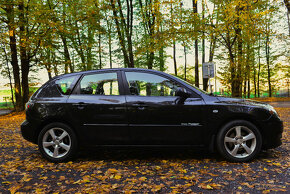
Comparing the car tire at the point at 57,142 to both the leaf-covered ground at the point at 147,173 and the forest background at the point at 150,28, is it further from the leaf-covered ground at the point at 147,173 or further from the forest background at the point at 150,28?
the forest background at the point at 150,28

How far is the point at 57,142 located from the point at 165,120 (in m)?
2.09

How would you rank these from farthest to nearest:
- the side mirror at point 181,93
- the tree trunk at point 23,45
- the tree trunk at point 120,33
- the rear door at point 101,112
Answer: the tree trunk at point 120,33 < the tree trunk at point 23,45 < the rear door at point 101,112 < the side mirror at point 181,93

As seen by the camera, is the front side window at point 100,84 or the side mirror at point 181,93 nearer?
the side mirror at point 181,93

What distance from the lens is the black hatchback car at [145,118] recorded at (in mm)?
Result: 4078

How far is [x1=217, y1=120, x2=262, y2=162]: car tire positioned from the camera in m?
4.05

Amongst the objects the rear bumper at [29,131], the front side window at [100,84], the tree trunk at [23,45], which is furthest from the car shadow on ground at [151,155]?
the tree trunk at [23,45]

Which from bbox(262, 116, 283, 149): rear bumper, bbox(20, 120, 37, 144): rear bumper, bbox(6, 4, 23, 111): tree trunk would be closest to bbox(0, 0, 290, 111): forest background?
bbox(6, 4, 23, 111): tree trunk

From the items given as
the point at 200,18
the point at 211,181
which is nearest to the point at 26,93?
the point at 200,18

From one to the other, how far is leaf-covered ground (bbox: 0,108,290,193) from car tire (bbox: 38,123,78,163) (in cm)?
15

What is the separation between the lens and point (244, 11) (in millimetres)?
10977

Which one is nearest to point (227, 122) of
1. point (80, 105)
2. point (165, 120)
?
point (165, 120)

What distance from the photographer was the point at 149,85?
430 cm

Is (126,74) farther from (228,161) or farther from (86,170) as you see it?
(228,161)

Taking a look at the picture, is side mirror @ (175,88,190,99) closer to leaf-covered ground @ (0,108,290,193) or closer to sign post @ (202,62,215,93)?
leaf-covered ground @ (0,108,290,193)
